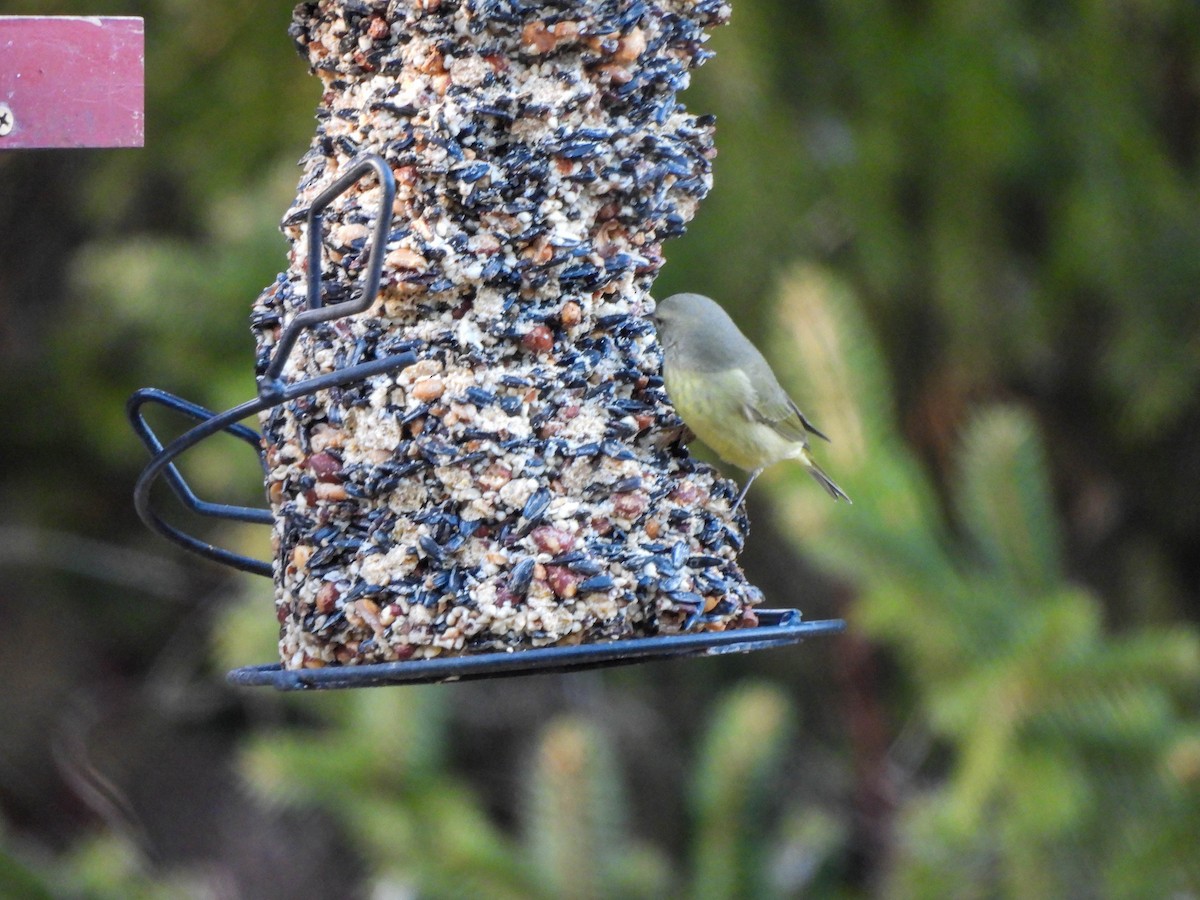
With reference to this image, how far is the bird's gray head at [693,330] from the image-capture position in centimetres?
282

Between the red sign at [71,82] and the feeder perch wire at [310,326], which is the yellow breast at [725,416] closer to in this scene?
the feeder perch wire at [310,326]

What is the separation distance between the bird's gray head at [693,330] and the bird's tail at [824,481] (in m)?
0.78

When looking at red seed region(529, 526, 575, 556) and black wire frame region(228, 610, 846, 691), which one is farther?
red seed region(529, 526, 575, 556)

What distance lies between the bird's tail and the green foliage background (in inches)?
1.7

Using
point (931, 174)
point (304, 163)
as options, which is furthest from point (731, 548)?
point (931, 174)

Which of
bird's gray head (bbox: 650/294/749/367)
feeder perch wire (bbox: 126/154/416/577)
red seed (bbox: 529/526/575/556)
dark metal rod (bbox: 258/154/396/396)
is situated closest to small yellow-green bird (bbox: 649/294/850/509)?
bird's gray head (bbox: 650/294/749/367)

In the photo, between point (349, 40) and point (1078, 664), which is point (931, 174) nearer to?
point (1078, 664)

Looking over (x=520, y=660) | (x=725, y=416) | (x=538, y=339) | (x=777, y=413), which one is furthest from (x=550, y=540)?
(x=777, y=413)

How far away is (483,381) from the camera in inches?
102

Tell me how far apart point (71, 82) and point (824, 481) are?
2.17m

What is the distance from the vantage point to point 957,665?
159 inches

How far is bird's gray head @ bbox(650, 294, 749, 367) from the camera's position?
9.26 ft

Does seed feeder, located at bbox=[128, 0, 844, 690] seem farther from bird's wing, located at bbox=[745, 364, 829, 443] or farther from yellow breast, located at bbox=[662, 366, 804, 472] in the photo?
bird's wing, located at bbox=[745, 364, 829, 443]

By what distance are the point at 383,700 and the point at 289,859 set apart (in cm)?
360
